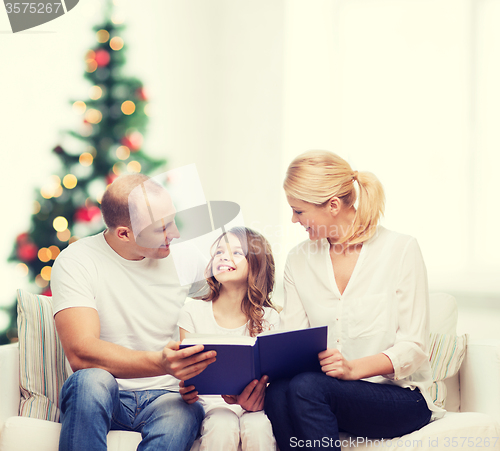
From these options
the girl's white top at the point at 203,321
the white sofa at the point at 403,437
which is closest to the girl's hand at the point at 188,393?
the white sofa at the point at 403,437

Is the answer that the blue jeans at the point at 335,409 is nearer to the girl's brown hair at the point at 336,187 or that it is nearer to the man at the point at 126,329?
the man at the point at 126,329

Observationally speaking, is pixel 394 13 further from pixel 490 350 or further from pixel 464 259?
pixel 490 350

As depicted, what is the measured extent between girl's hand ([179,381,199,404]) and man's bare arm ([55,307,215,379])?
67mm

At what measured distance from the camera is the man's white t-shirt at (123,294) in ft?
4.46

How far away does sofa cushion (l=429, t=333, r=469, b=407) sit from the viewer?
1545 millimetres

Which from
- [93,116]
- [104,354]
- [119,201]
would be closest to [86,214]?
[93,116]

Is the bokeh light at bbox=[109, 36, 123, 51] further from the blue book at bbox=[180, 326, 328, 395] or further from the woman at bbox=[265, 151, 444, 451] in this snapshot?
the blue book at bbox=[180, 326, 328, 395]


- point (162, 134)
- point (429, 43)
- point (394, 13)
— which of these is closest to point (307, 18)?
point (394, 13)

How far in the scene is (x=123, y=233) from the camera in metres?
→ 1.48

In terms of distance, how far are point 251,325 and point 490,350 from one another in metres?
0.75

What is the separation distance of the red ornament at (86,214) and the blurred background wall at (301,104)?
1.15 feet

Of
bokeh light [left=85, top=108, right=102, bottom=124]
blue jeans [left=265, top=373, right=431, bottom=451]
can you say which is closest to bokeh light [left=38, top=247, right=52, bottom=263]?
bokeh light [left=85, top=108, right=102, bottom=124]

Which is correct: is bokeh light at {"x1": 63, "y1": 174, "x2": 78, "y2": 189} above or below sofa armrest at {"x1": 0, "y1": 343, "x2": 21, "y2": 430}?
above

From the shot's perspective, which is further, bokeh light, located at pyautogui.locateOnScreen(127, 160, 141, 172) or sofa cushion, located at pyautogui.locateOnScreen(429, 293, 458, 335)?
bokeh light, located at pyautogui.locateOnScreen(127, 160, 141, 172)
